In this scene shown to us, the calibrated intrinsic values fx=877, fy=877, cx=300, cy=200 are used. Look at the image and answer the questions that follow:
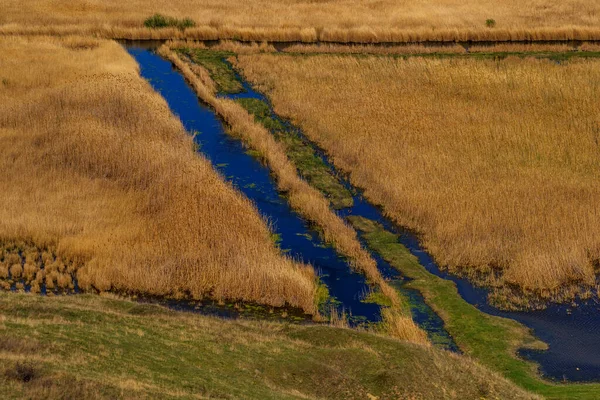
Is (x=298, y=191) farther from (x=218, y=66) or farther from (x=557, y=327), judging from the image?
(x=218, y=66)

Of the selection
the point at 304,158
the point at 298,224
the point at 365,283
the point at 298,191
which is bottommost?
the point at 365,283

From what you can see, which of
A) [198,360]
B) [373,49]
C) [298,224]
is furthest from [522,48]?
[198,360]

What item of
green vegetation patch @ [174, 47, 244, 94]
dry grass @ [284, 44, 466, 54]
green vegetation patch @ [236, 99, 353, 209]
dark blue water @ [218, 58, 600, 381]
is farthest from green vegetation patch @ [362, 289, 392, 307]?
dry grass @ [284, 44, 466, 54]

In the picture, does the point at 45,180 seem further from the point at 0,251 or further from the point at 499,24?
the point at 499,24

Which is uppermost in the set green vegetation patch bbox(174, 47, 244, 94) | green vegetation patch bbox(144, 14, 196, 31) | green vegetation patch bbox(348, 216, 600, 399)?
green vegetation patch bbox(144, 14, 196, 31)

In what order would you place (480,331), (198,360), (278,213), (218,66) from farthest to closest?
(218,66)
(278,213)
(480,331)
(198,360)

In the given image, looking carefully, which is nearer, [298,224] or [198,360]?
[198,360]

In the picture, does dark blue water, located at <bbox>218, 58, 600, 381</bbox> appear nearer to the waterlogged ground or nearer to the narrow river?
the narrow river

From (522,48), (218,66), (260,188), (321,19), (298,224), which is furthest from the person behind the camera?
(321,19)
